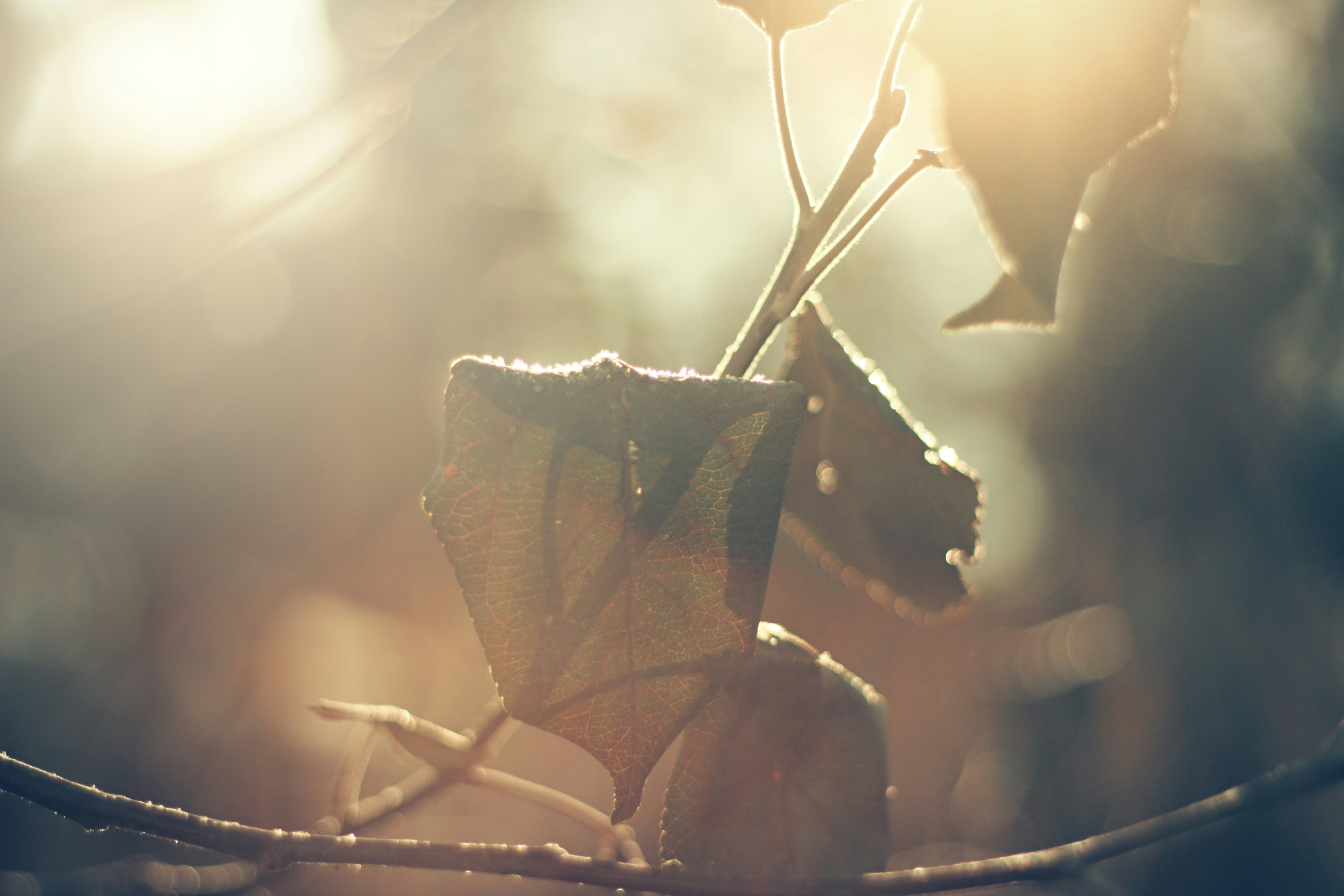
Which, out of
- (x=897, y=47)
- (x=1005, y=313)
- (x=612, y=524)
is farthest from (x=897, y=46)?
(x=612, y=524)

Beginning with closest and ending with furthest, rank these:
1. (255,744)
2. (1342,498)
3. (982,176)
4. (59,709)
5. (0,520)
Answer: (982,176)
(1342,498)
(59,709)
(255,744)
(0,520)

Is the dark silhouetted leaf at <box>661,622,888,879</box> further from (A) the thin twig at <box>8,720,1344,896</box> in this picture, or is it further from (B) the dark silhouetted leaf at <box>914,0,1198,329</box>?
(B) the dark silhouetted leaf at <box>914,0,1198,329</box>

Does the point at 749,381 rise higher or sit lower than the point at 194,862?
higher

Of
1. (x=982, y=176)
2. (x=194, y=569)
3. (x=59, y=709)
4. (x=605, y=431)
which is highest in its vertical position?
(x=982, y=176)

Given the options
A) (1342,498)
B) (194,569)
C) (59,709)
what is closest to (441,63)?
(194,569)

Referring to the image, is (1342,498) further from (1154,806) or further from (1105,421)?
(1154,806)

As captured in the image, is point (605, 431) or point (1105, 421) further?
point (1105, 421)

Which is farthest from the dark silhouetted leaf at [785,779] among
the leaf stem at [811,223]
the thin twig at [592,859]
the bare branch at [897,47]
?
the bare branch at [897,47]

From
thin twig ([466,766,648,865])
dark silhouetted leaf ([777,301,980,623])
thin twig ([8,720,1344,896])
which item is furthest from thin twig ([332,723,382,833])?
dark silhouetted leaf ([777,301,980,623])
